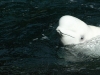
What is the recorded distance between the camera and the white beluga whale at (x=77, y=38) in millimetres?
8359

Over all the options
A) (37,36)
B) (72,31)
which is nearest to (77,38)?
(72,31)

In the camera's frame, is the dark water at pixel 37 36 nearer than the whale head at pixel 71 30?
Yes

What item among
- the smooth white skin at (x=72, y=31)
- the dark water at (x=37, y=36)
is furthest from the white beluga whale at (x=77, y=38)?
the dark water at (x=37, y=36)

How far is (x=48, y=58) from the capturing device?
28.3 ft

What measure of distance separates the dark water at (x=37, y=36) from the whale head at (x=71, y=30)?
28.2 inches

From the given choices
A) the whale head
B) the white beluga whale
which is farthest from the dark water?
the whale head

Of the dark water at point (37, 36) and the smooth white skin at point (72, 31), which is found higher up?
the smooth white skin at point (72, 31)

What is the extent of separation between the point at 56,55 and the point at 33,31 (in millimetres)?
1850

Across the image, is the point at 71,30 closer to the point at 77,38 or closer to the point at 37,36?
the point at 77,38

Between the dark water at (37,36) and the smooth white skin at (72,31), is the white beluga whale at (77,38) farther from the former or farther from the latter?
the dark water at (37,36)

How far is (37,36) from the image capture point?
Result: 9.91 meters

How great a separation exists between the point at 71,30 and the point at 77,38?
336mm

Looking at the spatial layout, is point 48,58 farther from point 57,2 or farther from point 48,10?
point 57,2

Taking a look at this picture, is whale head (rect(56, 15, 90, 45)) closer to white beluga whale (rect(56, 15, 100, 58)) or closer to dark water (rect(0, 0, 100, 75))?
white beluga whale (rect(56, 15, 100, 58))
